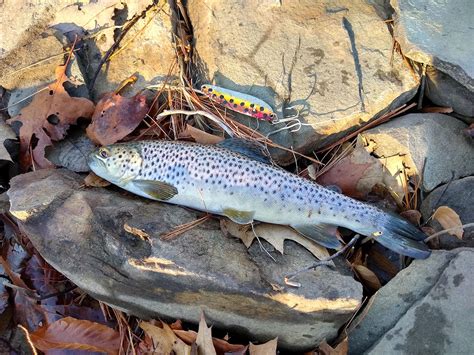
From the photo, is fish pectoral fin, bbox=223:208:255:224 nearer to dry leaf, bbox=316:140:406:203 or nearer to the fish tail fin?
dry leaf, bbox=316:140:406:203

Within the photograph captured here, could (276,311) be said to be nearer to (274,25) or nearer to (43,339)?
(43,339)

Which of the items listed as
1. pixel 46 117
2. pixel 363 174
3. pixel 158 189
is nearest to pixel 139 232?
pixel 158 189

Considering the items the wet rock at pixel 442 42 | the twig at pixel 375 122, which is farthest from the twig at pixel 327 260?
the wet rock at pixel 442 42

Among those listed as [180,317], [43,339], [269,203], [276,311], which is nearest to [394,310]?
[276,311]

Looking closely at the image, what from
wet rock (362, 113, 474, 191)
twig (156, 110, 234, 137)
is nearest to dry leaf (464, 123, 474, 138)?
wet rock (362, 113, 474, 191)

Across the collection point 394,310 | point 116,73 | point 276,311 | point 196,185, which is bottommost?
point 394,310
